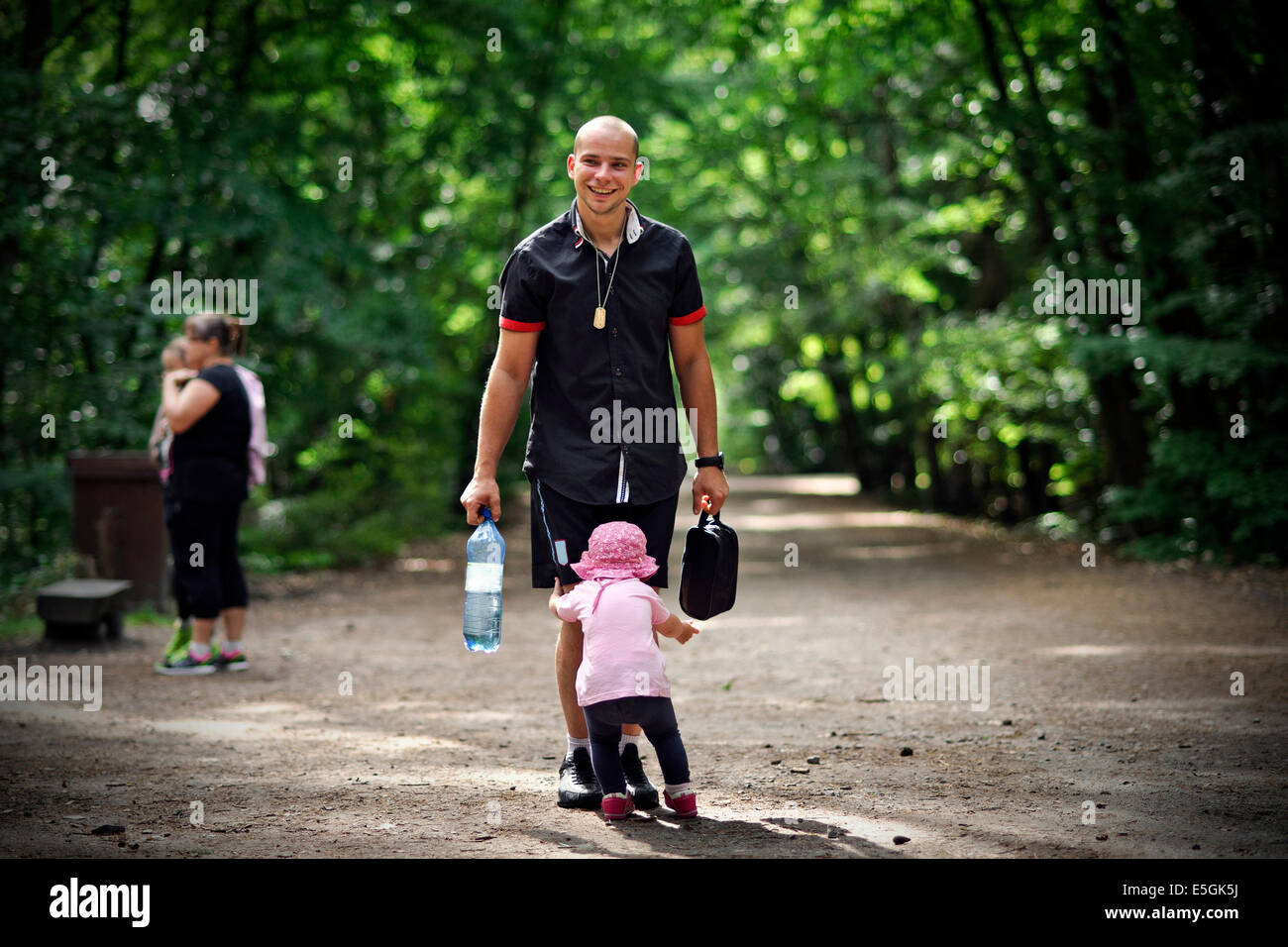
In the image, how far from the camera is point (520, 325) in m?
4.43

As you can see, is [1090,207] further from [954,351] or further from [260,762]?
[260,762]

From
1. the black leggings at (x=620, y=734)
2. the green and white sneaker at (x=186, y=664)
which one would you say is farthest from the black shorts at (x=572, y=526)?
the green and white sneaker at (x=186, y=664)

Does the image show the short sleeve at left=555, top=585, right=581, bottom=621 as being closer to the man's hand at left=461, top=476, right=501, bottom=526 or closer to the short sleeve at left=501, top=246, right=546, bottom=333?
the man's hand at left=461, top=476, right=501, bottom=526

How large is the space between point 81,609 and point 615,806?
18.9 ft

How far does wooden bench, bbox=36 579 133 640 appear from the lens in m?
8.64

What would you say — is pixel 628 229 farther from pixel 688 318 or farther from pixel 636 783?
pixel 636 783

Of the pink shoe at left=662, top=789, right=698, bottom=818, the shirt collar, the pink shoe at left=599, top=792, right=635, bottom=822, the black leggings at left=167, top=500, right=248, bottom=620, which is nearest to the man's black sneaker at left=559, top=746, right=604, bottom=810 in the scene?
the pink shoe at left=599, top=792, right=635, bottom=822

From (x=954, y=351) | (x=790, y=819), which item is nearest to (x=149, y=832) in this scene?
(x=790, y=819)

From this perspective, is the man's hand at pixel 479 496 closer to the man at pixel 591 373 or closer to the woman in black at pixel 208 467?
the man at pixel 591 373

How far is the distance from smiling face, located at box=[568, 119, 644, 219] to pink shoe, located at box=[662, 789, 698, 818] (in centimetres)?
201

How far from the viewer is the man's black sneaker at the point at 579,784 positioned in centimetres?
446

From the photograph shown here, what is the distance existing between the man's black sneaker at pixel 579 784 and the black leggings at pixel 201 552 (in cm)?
371

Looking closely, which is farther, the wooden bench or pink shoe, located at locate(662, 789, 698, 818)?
the wooden bench

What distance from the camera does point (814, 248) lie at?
24188 millimetres
